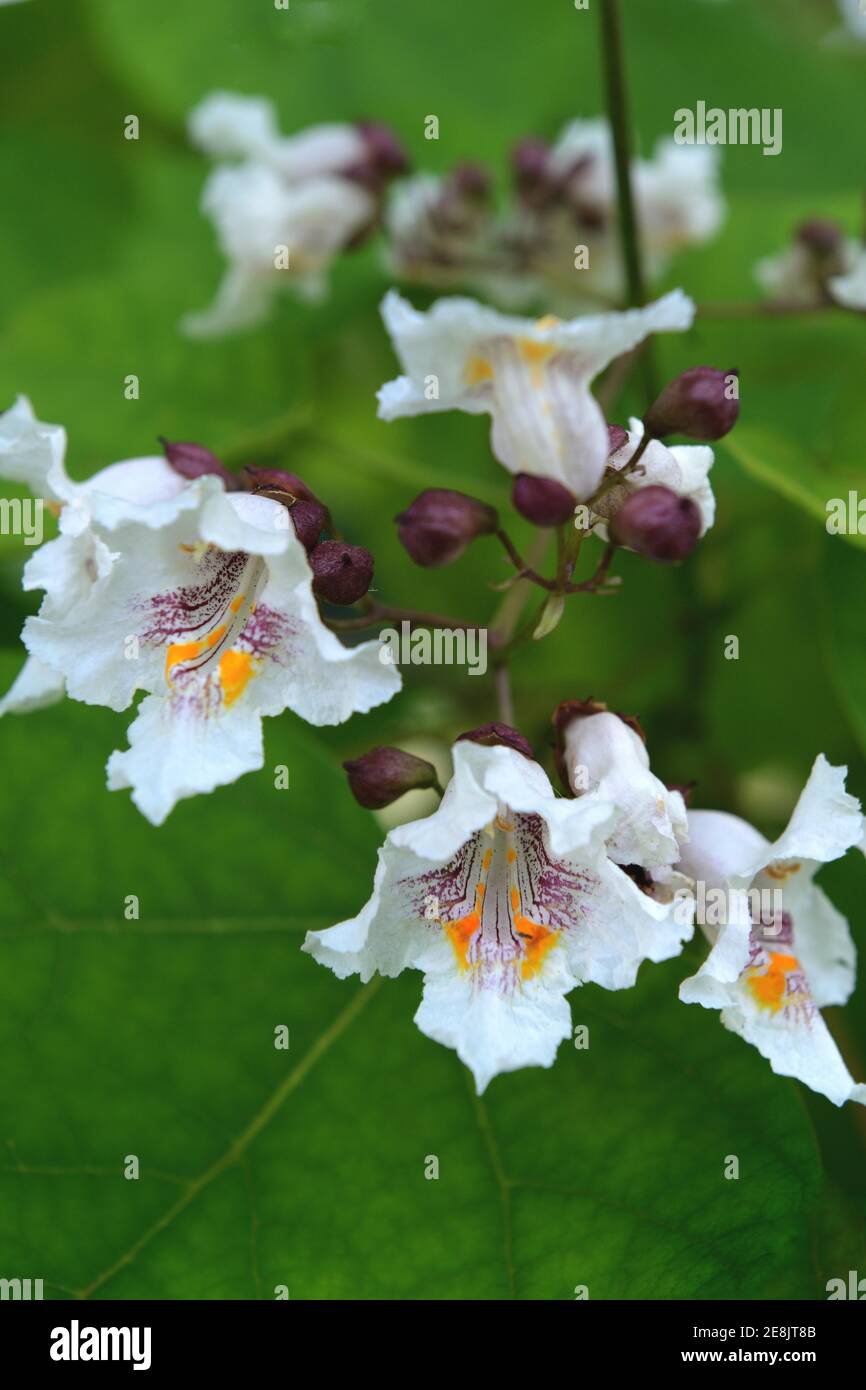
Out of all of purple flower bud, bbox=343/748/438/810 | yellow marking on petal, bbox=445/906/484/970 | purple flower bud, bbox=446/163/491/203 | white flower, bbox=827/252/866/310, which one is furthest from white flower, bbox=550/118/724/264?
yellow marking on petal, bbox=445/906/484/970

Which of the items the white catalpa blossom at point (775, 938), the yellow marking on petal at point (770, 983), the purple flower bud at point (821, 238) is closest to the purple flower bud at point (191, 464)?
the white catalpa blossom at point (775, 938)

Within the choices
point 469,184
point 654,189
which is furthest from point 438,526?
point 654,189

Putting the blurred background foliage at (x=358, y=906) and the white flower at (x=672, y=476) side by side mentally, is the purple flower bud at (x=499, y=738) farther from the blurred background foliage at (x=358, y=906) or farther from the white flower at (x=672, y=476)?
the blurred background foliage at (x=358, y=906)

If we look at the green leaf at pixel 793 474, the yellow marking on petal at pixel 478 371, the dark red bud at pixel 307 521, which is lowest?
the dark red bud at pixel 307 521

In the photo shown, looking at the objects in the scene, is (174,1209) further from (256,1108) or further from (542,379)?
(542,379)

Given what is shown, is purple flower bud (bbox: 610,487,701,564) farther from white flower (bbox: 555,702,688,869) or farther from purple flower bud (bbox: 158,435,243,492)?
purple flower bud (bbox: 158,435,243,492)
